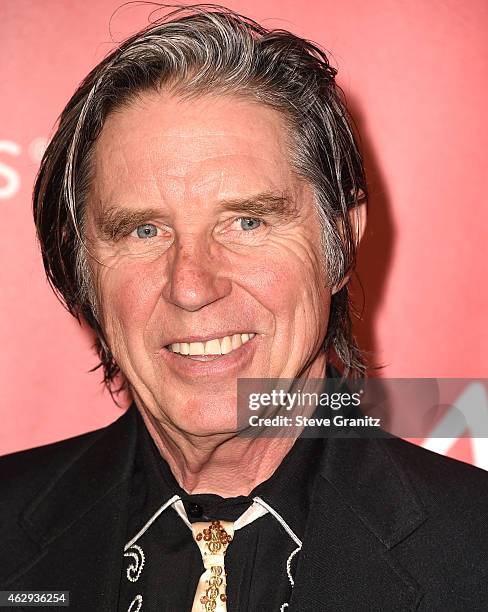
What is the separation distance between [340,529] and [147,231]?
70cm

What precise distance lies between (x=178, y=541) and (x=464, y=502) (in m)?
0.58

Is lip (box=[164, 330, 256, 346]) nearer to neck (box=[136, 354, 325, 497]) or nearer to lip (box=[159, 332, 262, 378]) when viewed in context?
lip (box=[159, 332, 262, 378])

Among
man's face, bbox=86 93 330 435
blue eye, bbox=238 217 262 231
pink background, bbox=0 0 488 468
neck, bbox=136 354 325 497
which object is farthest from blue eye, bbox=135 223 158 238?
pink background, bbox=0 0 488 468

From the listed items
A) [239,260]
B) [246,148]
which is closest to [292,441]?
[239,260]

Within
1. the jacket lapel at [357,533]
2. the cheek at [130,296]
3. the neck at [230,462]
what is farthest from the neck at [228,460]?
the cheek at [130,296]

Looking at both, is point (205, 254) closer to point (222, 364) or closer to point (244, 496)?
point (222, 364)

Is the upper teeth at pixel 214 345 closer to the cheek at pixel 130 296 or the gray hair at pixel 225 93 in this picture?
the cheek at pixel 130 296

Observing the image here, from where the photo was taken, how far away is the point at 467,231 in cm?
271

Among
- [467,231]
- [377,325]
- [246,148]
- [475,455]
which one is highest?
[246,148]

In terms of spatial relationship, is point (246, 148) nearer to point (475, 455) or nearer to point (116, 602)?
point (116, 602)

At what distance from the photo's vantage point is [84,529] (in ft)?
6.87

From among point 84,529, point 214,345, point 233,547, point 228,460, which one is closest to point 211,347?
point 214,345

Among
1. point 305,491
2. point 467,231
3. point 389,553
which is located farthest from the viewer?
point 467,231

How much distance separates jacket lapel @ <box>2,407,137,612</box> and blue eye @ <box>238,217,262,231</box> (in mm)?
564
